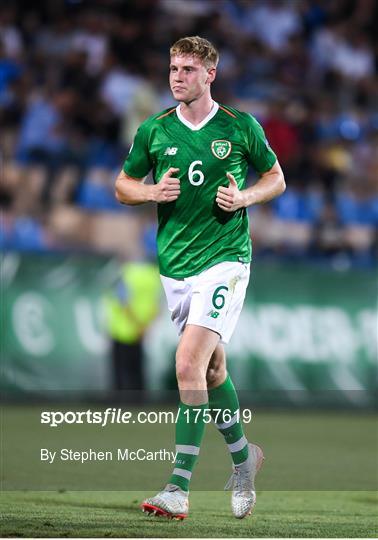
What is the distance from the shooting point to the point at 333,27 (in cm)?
1834

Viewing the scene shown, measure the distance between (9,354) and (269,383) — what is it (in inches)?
121

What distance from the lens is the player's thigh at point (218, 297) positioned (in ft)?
21.3

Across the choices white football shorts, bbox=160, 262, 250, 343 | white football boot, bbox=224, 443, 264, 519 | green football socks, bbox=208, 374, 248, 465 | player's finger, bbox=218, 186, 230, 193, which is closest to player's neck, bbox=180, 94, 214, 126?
player's finger, bbox=218, 186, 230, 193

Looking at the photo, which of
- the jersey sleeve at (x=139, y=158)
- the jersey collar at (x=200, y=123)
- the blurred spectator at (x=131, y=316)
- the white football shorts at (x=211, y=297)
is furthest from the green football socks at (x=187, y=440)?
the blurred spectator at (x=131, y=316)

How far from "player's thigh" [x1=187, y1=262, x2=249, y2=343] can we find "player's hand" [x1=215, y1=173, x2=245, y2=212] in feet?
1.11

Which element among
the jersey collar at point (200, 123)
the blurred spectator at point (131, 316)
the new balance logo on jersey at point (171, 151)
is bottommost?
the blurred spectator at point (131, 316)

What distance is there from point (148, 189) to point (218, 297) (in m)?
0.73

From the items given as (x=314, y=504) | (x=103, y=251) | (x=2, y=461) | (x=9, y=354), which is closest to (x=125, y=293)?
(x=103, y=251)

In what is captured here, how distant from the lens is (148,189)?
6.57 metres

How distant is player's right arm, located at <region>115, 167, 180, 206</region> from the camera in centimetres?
645

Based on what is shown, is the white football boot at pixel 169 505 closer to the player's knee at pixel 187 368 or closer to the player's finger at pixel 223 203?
the player's knee at pixel 187 368

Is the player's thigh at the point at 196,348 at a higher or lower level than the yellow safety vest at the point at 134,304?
higher

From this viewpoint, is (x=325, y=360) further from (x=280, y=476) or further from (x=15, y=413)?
(x=280, y=476)

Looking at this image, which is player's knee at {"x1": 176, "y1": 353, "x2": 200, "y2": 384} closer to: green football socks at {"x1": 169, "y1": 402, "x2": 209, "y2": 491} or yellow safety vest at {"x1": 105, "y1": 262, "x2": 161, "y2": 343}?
green football socks at {"x1": 169, "y1": 402, "x2": 209, "y2": 491}
